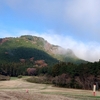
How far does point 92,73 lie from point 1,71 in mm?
90816

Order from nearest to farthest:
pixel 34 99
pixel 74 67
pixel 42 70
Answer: pixel 34 99 → pixel 74 67 → pixel 42 70

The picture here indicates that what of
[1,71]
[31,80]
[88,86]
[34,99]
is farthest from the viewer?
[1,71]

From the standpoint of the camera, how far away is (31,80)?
116 metres

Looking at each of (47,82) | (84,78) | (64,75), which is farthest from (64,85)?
(47,82)

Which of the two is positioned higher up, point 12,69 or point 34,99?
point 12,69

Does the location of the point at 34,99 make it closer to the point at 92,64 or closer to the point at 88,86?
the point at 88,86

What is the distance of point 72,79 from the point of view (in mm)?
86000

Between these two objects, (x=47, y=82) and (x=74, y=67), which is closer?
(x=74, y=67)

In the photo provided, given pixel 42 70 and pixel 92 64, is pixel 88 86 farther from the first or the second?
pixel 42 70

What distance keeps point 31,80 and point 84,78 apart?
40.8 m

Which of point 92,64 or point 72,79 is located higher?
point 92,64

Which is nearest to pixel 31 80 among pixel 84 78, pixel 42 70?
pixel 42 70

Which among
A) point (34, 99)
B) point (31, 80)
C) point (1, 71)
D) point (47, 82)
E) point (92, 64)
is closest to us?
point (34, 99)

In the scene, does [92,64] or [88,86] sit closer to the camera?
[88,86]
